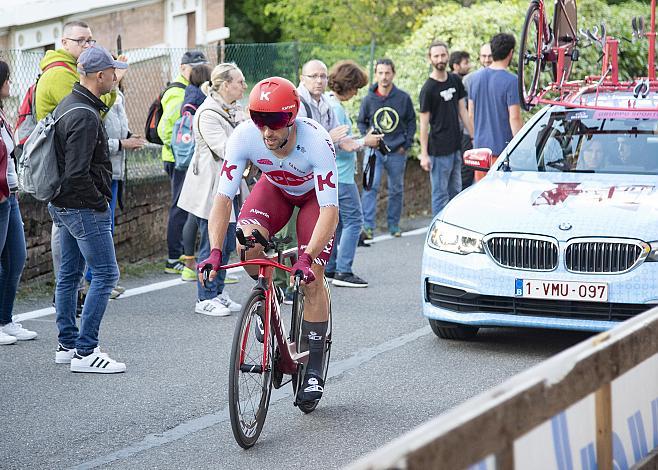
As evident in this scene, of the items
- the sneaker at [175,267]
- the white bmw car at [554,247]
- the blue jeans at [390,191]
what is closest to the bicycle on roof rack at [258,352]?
the white bmw car at [554,247]

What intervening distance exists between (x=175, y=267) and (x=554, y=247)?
496 centimetres

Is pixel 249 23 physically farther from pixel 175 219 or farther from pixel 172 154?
pixel 175 219

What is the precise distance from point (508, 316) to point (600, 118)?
2010 millimetres

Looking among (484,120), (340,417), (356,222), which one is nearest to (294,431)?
(340,417)

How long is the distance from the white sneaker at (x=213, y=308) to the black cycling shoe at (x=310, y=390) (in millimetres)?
3054

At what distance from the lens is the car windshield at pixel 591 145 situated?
8.57 m

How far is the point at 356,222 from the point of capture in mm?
10703

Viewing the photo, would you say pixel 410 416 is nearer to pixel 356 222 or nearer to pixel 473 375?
pixel 473 375

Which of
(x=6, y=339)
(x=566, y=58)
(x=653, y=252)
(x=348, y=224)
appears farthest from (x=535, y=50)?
(x=6, y=339)

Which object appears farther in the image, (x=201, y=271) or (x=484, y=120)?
(x=484, y=120)

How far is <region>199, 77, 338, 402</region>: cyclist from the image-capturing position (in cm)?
589

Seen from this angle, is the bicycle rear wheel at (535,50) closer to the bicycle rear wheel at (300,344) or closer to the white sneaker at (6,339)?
the bicycle rear wheel at (300,344)

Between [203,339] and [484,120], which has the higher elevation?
[484,120]

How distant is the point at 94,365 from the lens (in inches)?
293
